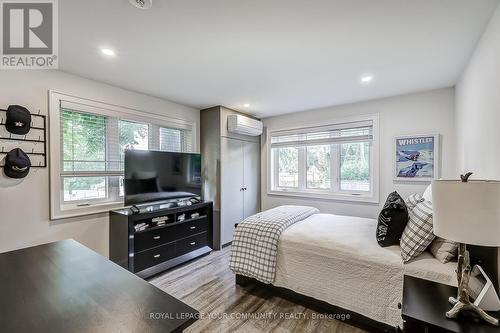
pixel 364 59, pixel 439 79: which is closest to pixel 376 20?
pixel 364 59

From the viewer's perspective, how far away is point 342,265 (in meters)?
1.95

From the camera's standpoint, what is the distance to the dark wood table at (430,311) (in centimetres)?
107

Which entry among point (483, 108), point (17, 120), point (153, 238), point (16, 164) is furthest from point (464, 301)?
point (17, 120)

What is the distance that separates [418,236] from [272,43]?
196 centimetres

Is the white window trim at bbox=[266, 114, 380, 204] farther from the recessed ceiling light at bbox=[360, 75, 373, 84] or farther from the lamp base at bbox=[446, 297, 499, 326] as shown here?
the lamp base at bbox=[446, 297, 499, 326]

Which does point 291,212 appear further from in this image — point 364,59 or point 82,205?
point 82,205

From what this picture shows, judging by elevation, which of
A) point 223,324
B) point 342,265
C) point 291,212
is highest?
point 291,212

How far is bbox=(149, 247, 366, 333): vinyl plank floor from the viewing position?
194 centimetres

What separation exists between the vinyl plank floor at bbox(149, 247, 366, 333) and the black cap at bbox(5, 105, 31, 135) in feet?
6.96

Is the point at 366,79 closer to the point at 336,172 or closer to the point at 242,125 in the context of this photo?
the point at 336,172

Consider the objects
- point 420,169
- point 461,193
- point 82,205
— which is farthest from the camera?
point 420,169

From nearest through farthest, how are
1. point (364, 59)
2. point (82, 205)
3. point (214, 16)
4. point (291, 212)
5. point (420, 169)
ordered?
point (214, 16) → point (364, 59) → point (82, 205) → point (291, 212) → point (420, 169)

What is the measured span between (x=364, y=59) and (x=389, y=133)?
1.61 metres

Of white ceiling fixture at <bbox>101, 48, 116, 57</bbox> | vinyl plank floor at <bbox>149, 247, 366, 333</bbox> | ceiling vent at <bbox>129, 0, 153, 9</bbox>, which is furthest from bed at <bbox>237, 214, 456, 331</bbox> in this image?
white ceiling fixture at <bbox>101, 48, 116, 57</bbox>
